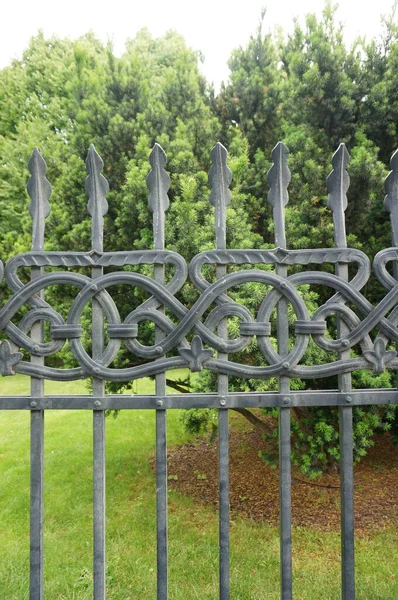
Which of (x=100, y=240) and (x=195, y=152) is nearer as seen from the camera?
(x=100, y=240)

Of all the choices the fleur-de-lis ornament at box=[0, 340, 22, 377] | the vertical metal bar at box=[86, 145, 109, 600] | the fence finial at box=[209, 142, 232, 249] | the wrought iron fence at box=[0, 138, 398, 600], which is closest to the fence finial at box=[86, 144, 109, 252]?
the vertical metal bar at box=[86, 145, 109, 600]

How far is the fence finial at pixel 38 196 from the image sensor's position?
1571 mm

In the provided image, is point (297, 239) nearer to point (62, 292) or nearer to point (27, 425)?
point (62, 292)

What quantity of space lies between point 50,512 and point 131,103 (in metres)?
4.36

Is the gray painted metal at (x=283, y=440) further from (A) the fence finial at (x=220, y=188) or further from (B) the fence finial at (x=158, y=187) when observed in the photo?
(B) the fence finial at (x=158, y=187)

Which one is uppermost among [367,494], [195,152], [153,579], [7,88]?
[7,88]

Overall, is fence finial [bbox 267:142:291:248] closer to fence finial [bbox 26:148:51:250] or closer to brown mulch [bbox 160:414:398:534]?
fence finial [bbox 26:148:51:250]

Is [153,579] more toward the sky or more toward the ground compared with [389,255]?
more toward the ground

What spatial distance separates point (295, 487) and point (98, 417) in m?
3.74

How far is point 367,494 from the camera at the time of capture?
4336 mm

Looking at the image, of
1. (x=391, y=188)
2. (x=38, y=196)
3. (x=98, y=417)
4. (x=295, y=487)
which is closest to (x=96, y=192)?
(x=38, y=196)

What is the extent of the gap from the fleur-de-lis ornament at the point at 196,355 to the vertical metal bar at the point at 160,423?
0.11m

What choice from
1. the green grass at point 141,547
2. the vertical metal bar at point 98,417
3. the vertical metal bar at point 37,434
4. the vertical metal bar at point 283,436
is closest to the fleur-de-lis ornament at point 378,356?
the vertical metal bar at point 283,436

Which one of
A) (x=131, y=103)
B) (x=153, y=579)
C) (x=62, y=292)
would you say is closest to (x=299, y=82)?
(x=131, y=103)
